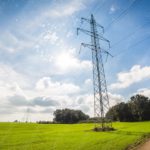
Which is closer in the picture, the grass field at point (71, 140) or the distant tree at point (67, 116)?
the grass field at point (71, 140)

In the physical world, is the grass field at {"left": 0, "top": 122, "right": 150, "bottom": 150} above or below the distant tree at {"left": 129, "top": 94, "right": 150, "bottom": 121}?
below

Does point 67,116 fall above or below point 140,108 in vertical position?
above

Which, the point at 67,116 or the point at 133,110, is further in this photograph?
the point at 67,116

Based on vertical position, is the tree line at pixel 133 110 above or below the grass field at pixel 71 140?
above

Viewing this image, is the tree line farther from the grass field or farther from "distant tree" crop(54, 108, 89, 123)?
the grass field

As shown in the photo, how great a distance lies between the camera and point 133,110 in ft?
378

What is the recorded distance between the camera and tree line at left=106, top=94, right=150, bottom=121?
4419 inches

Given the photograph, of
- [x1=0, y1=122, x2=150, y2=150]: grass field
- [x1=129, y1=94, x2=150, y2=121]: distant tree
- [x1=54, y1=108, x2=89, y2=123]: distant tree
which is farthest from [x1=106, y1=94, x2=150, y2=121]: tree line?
[x1=0, y1=122, x2=150, y2=150]: grass field

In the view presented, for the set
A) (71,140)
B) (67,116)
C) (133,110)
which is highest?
(67,116)

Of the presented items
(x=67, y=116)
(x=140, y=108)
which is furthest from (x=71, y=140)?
(x=67, y=116)

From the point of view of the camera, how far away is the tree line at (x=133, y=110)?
112 m

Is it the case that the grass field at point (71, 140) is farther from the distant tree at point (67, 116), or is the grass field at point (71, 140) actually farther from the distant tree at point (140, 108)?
the distant tree at point (67, 116)

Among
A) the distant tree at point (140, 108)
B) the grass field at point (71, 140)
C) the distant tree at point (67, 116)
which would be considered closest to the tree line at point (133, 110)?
the distant tree at point (140, 108)

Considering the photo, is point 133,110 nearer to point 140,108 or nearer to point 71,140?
point 140,108
